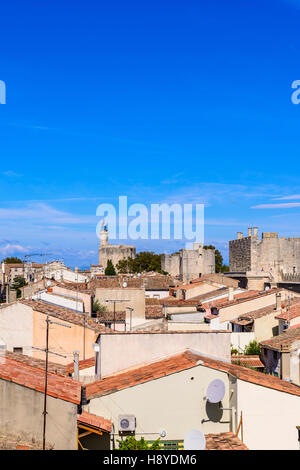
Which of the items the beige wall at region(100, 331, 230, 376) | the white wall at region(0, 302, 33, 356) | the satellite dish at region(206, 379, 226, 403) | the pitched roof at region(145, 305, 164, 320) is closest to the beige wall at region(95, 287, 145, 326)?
the pitched roof at region(145, 305, 164, 320)

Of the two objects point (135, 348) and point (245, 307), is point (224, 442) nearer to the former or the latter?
point (135, 348)

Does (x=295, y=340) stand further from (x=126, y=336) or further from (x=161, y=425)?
(x=161, y=425)

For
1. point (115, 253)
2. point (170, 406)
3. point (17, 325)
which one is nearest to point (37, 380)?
point (170, 406)

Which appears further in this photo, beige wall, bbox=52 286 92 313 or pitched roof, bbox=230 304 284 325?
beige wall, bbox=52 286 92 313

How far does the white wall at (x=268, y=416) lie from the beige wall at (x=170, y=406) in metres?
0.37

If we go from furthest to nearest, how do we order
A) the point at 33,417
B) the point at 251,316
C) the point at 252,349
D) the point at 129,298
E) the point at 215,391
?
1. the point at 129,298
2. the point at 251,316
3. the point at 252,349
4. the point at 215,391
5. the point at 33,417

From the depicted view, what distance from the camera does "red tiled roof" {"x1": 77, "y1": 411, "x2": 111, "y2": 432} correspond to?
27.8ft

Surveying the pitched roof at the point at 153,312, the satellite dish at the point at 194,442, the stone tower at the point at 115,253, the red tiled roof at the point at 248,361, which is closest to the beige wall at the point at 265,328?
the red tiled roof at the point at 248,361

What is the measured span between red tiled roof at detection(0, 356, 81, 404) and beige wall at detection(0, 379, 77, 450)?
0.09 m

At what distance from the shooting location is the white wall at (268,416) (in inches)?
374

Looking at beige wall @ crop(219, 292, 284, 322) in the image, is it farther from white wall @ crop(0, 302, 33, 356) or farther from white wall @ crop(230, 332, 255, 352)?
white wall @ crop(0, 302, 33, 356)

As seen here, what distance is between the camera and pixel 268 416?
379 inches

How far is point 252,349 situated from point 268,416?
10.4m
